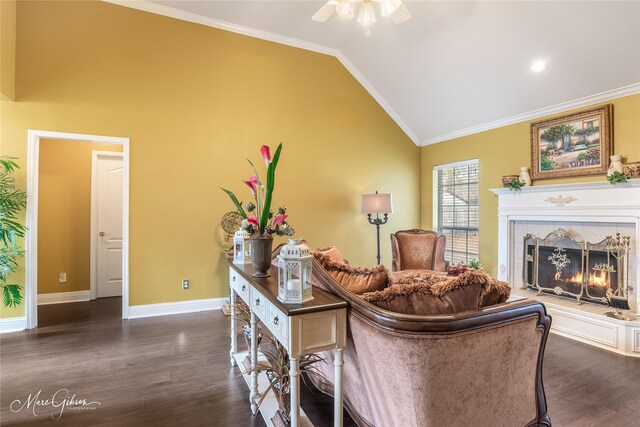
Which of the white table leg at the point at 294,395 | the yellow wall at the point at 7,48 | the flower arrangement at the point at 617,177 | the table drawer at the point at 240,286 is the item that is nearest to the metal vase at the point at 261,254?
the table drawer at the point at 240,286

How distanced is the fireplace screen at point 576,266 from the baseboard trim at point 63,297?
20.6 ft

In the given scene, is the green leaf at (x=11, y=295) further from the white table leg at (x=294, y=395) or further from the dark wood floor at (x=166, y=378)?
the white table leg at (x=294, y=395)

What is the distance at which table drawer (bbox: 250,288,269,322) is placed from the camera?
6.03ft

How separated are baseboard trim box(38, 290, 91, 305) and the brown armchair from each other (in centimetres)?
459

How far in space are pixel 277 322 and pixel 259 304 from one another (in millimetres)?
354

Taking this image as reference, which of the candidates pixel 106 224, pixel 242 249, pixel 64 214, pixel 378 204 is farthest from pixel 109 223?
pixel 378 204

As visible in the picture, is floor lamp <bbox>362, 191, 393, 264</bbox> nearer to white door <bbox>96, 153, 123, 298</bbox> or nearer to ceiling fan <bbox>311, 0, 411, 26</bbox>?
ceiling fan <bbox>311, 0, 411, 26</bbox>

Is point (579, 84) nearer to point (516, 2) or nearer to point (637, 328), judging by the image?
point (516, 2)

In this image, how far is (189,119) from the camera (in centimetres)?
423

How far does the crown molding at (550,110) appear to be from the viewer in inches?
134

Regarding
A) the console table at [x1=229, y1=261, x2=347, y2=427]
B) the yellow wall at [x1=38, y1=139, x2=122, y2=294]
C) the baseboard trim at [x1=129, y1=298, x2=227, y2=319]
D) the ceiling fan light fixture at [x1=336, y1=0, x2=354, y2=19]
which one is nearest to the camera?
the console table at [x1=229, y1=261, x2=347, y2=427]

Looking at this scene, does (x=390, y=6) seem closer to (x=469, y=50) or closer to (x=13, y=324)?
(x=469, y=50)

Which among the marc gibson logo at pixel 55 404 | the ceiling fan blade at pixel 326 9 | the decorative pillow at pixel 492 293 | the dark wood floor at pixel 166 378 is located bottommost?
the marc gibson logo at pixel 55 404

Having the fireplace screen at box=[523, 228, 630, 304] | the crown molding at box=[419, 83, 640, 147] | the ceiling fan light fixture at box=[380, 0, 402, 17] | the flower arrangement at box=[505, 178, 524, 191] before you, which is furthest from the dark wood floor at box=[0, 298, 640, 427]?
the ceiling fan light fixture at box=[380, 0, 402, 17]
